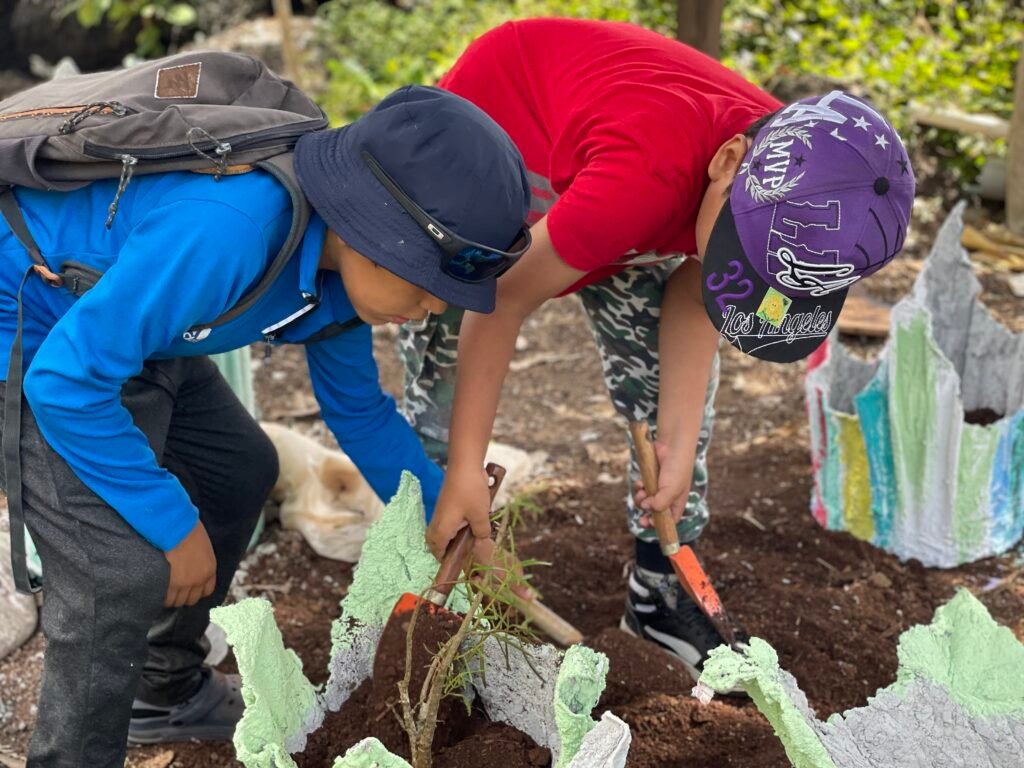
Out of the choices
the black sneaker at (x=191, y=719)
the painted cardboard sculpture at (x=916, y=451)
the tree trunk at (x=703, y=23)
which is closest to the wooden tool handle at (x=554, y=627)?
the black sneaker at (x=191, y=719)

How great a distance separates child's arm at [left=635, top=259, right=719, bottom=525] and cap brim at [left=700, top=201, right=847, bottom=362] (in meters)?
0.34

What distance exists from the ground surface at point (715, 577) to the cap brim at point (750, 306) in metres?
0.71

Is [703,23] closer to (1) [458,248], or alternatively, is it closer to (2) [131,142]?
(1) [458,248]

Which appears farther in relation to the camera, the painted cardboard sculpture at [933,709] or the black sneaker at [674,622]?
the black sneaker at [674,622]

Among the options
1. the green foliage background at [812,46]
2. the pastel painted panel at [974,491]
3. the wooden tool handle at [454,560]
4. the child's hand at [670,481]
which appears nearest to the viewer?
the wooden tool handle at [454,560]

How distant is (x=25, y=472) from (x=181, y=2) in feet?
23.2

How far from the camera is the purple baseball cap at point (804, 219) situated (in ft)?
5.39

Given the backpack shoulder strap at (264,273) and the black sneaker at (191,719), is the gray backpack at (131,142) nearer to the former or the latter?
the backpack shoulder strap at (264,273)

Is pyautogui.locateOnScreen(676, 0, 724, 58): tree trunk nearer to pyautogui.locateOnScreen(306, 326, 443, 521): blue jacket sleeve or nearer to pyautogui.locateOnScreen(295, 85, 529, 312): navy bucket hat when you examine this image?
pyautogui.locateOnScreen(306, 326, 443, 521): blue jacket sleeve

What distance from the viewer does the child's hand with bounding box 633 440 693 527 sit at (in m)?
2.14

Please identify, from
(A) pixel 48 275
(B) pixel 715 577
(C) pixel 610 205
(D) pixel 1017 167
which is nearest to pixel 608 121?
(C) pixel 610 205

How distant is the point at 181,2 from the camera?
313 inches

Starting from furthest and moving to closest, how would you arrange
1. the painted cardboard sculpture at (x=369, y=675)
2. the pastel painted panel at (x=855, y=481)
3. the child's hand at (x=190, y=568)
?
the pastel painted panel at (x=855, y=481) < the child's hand at (x=190, y=568) < the painted cardboard sculpture at (x=369, y=675)

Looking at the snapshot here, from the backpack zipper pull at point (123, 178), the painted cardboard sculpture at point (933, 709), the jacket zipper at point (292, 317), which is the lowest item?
the painted cardboard sculpture at point (933, 709)
